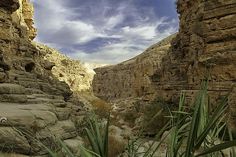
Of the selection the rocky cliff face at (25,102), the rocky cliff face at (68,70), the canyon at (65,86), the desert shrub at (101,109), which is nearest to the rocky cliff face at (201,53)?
the canyon at (65,86)

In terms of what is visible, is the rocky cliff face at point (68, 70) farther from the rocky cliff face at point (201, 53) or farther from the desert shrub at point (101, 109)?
the rocky cliff face at point (201, 53)

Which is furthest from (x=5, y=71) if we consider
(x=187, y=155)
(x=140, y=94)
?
(x=140, y=94)

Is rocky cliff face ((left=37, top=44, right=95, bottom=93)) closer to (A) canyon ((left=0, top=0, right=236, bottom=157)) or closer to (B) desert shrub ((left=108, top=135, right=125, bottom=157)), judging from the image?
(A) canyon ((left=0, top=0, right=236, bottom=157))

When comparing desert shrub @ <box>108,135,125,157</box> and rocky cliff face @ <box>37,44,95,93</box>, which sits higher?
rocky cliff face @ <box>37,44,95,93</box>

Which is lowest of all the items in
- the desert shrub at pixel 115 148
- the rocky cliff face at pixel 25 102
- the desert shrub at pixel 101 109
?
the desert shrub at pixel 115 148

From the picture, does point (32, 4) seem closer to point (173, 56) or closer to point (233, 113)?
point (173, 56)

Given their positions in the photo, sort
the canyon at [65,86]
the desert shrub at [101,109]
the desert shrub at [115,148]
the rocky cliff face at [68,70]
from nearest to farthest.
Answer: the canyon at [65,86]
the desert shrub at [115,148]
the desert shrub at [101,109]
the rocky cliff face at [68,70]

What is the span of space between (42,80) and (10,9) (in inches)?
204

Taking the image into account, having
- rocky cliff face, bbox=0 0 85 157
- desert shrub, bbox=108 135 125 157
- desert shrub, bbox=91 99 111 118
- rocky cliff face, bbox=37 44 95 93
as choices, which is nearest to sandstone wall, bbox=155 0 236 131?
desert shrub, bbox=108 135 125 157

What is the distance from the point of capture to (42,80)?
794 inches

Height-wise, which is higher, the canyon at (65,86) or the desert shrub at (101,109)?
the canyon at (65,86)

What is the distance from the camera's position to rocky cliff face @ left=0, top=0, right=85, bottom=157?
859 cm

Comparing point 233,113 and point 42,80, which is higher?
point 42,80

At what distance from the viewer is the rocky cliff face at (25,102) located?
8594 millimetres
